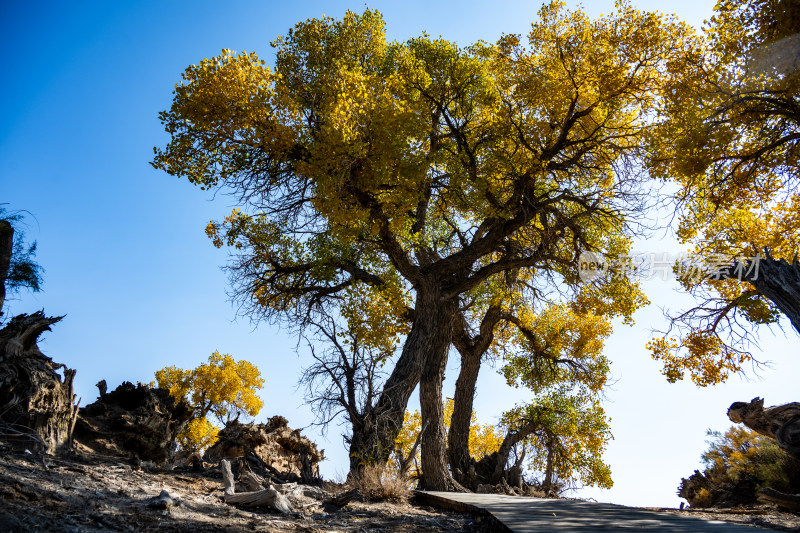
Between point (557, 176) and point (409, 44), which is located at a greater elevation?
point (409, 44)

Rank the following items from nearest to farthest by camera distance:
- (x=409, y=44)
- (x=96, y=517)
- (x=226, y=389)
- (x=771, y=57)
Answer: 1. (x=96, y=517)
2. (x=771, y=57)
3. (x=409, y=44)
4. (x=226, y=389)

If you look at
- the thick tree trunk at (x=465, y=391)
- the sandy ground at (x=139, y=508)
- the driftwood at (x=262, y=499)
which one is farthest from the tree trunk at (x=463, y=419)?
the driftwood at (x=262, y=499)

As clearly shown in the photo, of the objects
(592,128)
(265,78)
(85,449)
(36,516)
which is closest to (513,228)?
(592,128)

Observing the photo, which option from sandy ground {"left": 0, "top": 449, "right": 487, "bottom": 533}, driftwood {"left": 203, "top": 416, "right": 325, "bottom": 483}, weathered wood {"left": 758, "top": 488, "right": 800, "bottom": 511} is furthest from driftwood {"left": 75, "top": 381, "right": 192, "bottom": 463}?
weathered wood {"left": 758, "top": 488, "right": 800, "bottom": 511}

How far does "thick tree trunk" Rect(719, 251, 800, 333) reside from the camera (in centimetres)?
686

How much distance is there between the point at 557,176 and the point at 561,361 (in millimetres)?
5859

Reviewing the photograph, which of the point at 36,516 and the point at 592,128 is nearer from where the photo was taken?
the point at 36,516

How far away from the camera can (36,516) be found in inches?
125

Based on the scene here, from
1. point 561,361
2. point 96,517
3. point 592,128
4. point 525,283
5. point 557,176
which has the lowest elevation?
point 96,517

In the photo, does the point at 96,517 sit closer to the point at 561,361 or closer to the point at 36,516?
the point at 36,516

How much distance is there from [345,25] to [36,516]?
40.2 feet

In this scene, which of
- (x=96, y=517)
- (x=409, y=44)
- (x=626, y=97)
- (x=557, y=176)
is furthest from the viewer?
(x=409, y=44)

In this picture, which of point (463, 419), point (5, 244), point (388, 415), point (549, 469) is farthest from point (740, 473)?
point (5, 244)

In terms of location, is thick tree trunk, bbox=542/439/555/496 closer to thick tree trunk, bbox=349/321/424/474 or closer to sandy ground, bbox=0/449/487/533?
thick tree trunk, bbox=349/321/424/474
